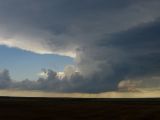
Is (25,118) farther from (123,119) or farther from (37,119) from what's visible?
(123,119)

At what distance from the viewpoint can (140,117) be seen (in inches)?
2291

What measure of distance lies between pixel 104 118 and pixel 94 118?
1.66m

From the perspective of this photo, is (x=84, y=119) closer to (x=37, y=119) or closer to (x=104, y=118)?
(x=104, y=118)

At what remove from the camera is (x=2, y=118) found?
57.6m

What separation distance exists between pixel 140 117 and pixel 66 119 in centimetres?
1176

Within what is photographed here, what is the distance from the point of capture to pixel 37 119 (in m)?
56.8

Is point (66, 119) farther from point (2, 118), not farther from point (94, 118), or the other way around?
point (2, 118)

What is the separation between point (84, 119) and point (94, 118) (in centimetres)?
169

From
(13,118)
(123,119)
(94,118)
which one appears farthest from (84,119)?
(13,118)

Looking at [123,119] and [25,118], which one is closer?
[123,119]

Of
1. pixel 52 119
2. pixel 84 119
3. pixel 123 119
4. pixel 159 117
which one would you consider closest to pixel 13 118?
pixel 52 119

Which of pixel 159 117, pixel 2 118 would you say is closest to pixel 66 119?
pixel 2 118

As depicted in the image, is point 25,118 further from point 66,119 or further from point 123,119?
point 123,119

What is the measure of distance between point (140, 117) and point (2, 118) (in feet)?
71.6
